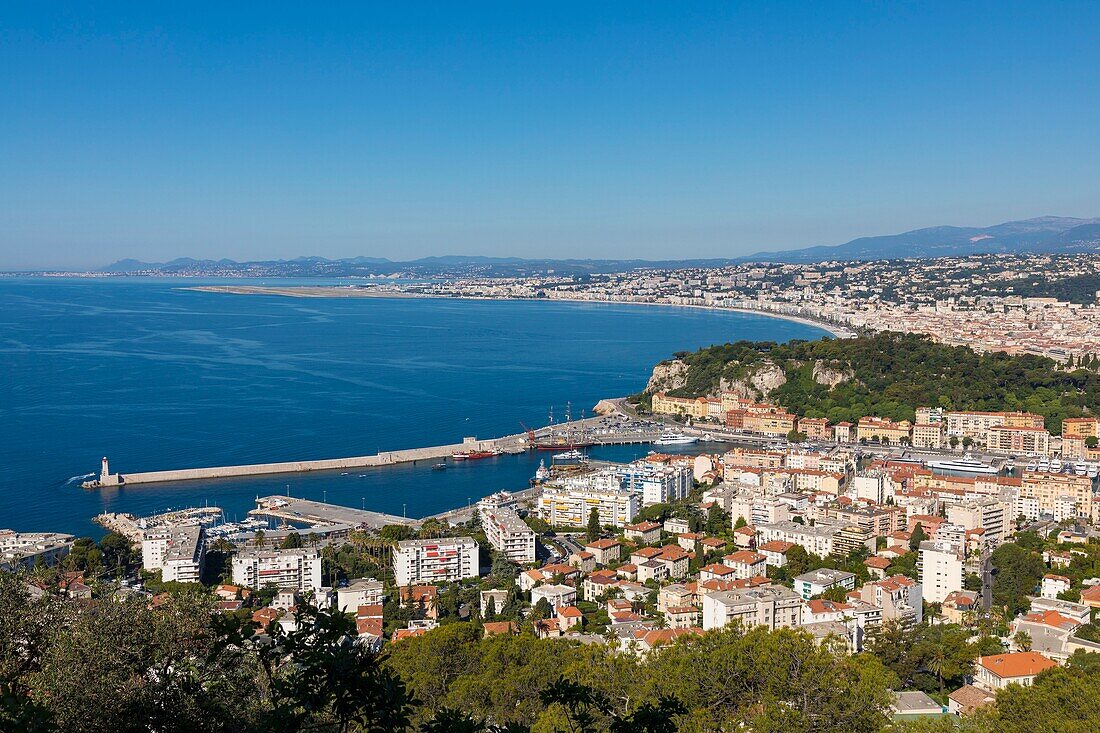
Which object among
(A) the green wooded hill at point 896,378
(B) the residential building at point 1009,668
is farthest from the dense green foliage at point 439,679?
(A) the green wooded hill at point 896,378

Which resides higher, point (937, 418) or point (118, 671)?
point (118, 671)

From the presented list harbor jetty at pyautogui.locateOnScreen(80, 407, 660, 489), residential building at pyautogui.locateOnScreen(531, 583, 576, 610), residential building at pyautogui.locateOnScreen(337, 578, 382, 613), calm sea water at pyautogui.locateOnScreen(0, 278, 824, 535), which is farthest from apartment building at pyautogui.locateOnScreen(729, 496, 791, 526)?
harbor jetty at pyautogui.locateOnScreen(80, 407, 660, 489)

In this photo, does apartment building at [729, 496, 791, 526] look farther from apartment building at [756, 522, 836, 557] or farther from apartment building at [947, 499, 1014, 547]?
apartment building at [947, 499, 1014, 547]

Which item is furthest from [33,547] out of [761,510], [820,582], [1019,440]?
[1019,440]

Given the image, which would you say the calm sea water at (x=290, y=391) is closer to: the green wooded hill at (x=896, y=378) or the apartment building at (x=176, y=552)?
the apartment building at (x=176, y=552)

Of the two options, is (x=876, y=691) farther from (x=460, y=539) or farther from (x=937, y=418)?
(x=937, y=418)

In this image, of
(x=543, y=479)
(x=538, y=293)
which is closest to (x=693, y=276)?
(x=538, y=293)
